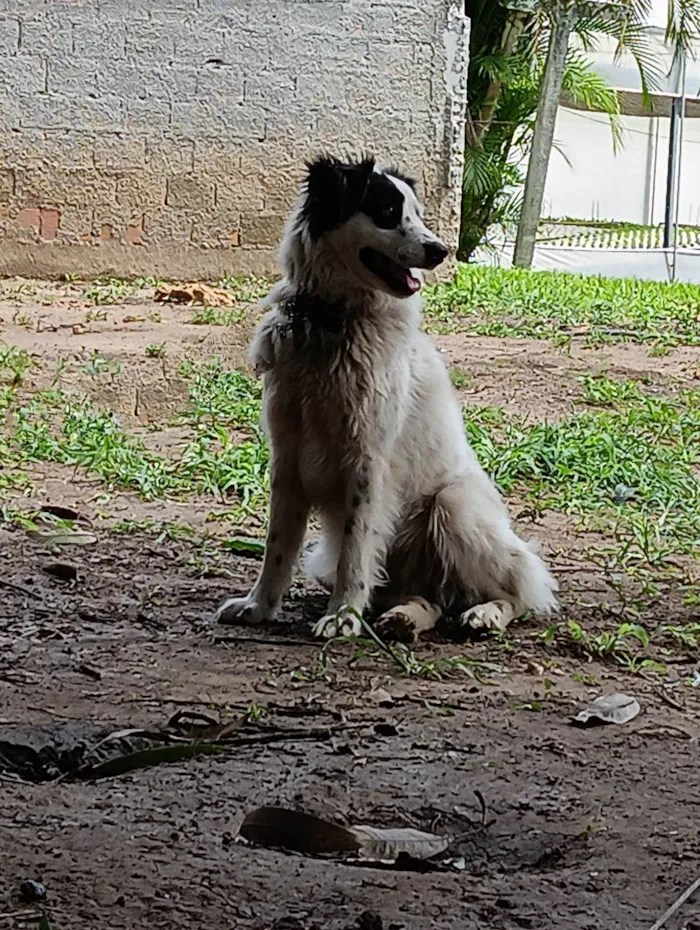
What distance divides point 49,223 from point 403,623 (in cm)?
633

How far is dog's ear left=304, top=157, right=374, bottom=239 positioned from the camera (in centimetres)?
377

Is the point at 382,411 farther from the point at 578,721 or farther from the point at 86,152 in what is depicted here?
the point at 86,152

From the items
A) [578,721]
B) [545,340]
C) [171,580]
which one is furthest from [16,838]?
[545,340]

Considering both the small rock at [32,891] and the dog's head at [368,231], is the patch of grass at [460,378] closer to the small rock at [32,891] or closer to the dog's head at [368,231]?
the dog's head at [368,231]

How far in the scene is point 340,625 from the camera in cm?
374

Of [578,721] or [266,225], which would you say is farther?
[266,225]

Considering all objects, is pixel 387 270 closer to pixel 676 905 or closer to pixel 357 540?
pixel 357 540

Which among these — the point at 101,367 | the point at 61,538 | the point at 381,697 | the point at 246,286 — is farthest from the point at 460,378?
the point at 381,697

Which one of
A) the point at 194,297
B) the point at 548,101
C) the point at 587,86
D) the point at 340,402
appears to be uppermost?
the point at 587,86

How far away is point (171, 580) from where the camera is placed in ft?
14.3

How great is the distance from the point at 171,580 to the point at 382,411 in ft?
3.38

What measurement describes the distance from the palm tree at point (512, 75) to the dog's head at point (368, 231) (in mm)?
10274

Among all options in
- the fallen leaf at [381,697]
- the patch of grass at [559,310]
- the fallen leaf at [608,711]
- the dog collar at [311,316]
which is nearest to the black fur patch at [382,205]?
the dog collar at [311,316]

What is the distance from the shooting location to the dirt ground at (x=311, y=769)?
6.79ft
